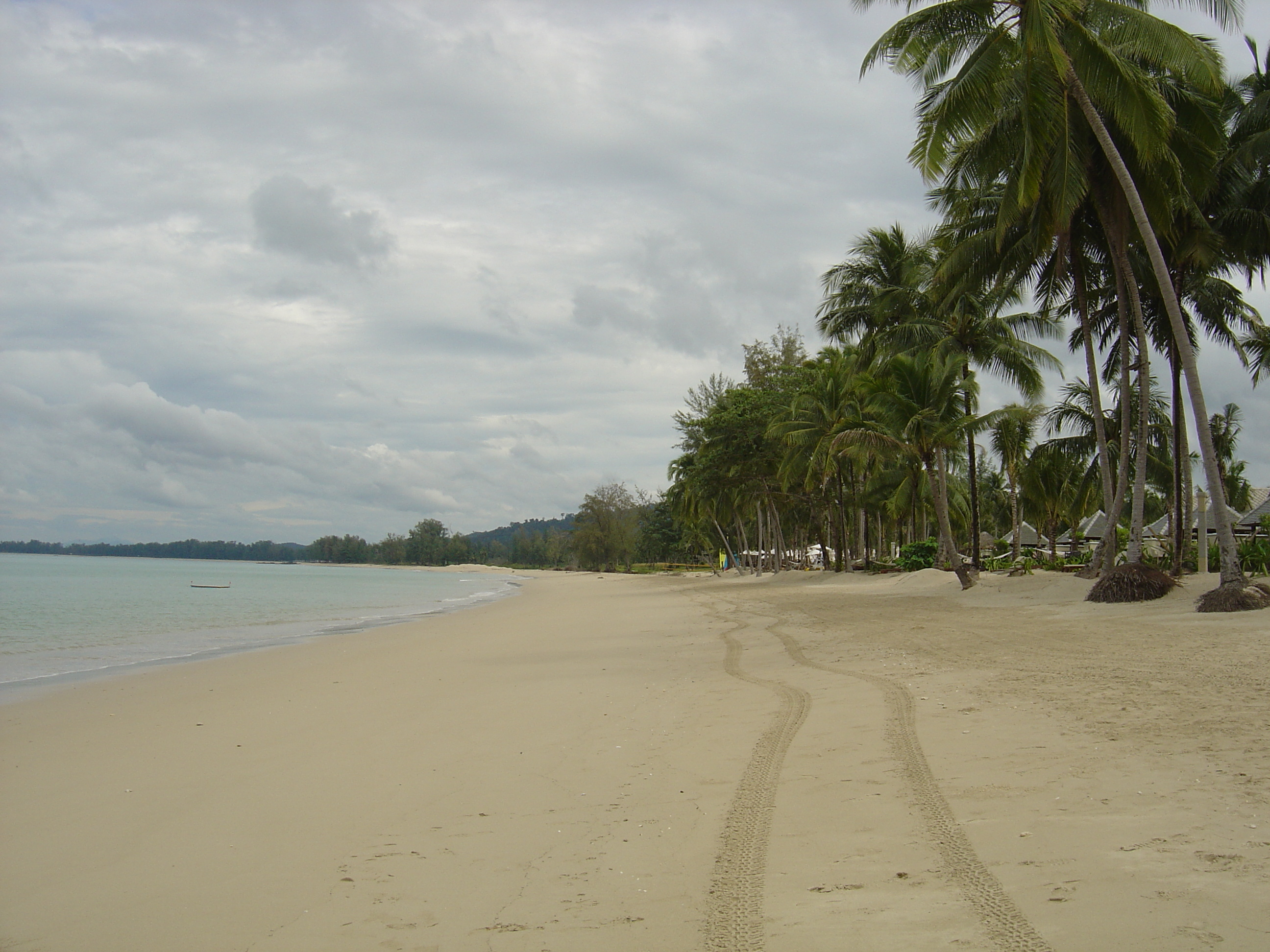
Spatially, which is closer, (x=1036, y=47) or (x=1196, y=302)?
(x=1036, y=47)

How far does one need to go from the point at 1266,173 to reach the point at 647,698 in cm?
1485

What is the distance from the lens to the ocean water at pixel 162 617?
13.5 m

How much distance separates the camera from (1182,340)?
36.1 feet

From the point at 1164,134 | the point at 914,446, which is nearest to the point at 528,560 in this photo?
the point at 914,446

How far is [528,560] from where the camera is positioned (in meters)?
133

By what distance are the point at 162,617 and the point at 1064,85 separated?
78.6 ft

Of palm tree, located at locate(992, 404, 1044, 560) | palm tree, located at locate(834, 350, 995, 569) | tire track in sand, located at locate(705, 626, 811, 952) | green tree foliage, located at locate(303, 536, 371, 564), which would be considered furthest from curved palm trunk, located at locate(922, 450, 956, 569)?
green tree foliage, located at locate(303, 536, 371, 564)

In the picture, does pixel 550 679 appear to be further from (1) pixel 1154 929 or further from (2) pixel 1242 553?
(2) pixel 1242 553

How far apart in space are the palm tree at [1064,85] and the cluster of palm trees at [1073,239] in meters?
0.03

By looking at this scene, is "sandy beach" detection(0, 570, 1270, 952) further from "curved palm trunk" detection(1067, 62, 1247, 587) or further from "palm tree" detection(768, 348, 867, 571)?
"palm tree" detection(768, 348, 867, 571)

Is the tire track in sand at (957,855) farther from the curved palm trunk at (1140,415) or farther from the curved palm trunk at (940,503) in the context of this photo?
the curved palm trunk at (940,503)

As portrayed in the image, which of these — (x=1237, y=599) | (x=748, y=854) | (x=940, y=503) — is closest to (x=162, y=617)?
(x=940, y=503)

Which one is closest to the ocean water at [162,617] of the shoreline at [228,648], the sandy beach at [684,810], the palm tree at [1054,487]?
the shoreline at [228,648]

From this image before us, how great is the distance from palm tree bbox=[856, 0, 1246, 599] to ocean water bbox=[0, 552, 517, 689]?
Result: 14.9m
